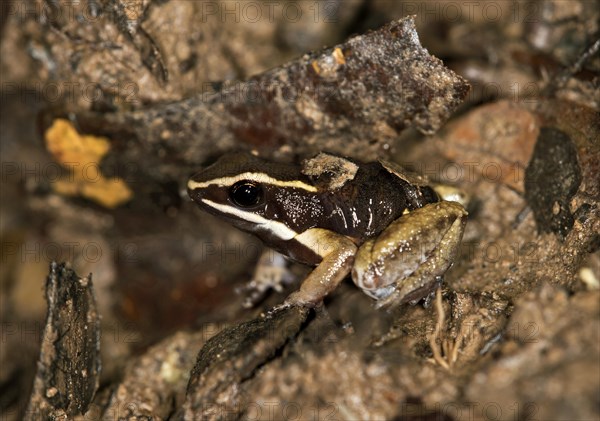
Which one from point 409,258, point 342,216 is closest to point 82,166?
point 342,216

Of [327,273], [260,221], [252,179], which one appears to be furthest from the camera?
[260,221]

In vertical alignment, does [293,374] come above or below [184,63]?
below

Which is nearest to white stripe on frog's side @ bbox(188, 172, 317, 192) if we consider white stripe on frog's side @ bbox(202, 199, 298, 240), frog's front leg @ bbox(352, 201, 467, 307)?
white stripe on frog's side @ bbox(202, 199, 298, 240)

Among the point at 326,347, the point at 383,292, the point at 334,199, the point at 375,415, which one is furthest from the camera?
the point at 334,199

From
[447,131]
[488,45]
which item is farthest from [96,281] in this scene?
[488,45]

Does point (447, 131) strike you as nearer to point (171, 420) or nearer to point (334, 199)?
point (334, 199)

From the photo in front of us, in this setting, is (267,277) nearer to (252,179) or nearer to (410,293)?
(252,179)

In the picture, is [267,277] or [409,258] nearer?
[409,258]
